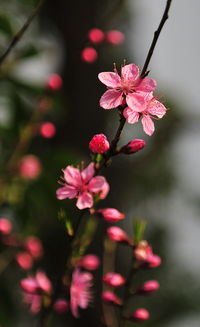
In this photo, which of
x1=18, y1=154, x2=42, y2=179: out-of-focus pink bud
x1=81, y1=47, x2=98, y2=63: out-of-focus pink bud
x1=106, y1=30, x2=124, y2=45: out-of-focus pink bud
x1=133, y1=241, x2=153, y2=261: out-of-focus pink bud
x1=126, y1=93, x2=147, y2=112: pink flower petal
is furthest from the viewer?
x1=18, y1=154, x2=42, y2=179: out-of-focus pink bud

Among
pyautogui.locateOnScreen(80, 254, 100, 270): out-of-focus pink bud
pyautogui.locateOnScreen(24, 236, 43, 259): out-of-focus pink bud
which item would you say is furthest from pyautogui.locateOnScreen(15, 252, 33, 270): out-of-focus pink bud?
pyautogui.locateOnScreen(80, 254, 100, 270): out-of-focus pink bud

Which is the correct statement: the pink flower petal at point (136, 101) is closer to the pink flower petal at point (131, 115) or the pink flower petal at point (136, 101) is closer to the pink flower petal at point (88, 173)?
the pink flower petal at point (131, 115)

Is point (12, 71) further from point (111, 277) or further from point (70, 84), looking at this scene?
point (70, 84)

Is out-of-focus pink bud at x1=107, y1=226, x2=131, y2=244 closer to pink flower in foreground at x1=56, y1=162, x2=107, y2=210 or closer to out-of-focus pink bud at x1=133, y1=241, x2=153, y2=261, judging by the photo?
out-of-focus pink bud at x1=133, y1=241, x2=153, y2=261

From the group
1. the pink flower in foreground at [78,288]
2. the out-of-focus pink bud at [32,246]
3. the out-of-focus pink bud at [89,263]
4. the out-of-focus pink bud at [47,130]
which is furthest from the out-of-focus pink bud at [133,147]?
the out-of-focus pink bud at [32,246]

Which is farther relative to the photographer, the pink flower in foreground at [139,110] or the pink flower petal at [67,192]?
the pink flower petal at [67,192]

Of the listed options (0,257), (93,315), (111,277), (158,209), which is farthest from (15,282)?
(158,209)
